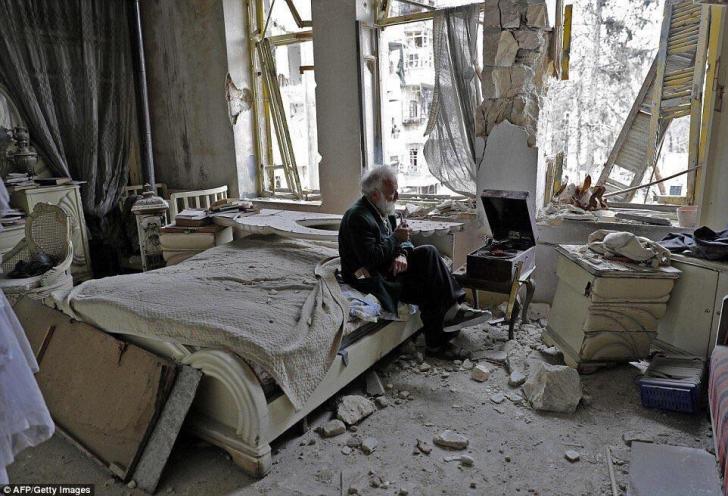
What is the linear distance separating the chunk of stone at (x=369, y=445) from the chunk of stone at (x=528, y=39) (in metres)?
3.07

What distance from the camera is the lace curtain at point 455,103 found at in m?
4.39

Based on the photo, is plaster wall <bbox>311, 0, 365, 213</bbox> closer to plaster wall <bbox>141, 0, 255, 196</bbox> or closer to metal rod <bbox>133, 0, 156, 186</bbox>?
plaster wall <bbox>141, 0, 255, 196</bbox>

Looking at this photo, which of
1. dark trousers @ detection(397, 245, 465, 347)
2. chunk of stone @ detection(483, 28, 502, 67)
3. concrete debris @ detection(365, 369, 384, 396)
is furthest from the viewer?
chunk of stone @ detection(483, 28, 502, 67)

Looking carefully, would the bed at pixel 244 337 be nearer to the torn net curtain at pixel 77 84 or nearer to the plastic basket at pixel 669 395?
the plastic basket at pixel 669 395

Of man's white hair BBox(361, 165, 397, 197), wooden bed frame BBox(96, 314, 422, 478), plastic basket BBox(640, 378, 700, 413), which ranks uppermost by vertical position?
man's white hair BBox(361, 165, 397, 197)

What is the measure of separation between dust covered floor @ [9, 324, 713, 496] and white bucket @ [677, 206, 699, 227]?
4.36 ft

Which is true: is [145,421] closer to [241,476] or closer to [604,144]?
[241,476]

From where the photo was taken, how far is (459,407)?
2883 mm

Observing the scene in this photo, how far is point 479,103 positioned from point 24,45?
477cm

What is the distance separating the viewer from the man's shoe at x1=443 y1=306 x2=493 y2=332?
341 cm

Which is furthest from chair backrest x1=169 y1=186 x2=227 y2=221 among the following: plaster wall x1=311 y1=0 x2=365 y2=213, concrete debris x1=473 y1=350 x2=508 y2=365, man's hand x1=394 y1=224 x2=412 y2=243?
concrete debris x1=473 y1=350 x2=508 y2=365

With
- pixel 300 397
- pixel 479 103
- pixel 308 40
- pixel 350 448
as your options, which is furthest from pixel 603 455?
pixel 308 40

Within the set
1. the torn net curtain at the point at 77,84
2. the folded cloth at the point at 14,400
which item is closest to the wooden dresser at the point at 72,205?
the torn net curtain at the point at 77,84

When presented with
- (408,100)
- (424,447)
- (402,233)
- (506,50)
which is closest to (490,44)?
(506,50)
